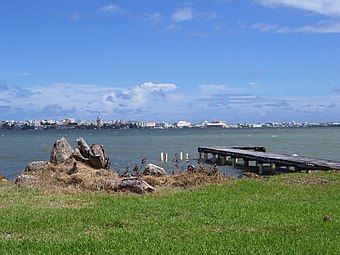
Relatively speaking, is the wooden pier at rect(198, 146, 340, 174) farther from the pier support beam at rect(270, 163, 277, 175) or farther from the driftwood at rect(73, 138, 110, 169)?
the driftwood at rect(73, 138, 110, 169)

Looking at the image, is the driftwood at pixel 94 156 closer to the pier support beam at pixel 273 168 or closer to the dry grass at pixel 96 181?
the dry grass at pixel 96 181

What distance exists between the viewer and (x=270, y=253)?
361 inches

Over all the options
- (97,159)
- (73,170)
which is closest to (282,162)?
(97,159)

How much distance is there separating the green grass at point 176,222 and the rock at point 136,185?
0.76 metres

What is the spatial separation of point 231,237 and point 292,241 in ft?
3.77

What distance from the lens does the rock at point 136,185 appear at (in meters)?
17.9

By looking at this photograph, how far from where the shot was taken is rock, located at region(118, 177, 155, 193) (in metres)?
17.9

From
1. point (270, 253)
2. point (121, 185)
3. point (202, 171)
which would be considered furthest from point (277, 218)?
point (202, 171)

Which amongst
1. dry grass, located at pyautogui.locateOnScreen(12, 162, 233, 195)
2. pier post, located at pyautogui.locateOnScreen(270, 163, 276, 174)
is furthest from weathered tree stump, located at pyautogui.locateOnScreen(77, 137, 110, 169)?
pier post, located at pyautogui.locateOnScreen(270, 163, 276, 174)

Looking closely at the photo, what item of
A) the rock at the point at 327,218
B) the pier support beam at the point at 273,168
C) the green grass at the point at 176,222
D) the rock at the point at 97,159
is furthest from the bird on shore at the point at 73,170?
the pier support beam at the point at 273,168

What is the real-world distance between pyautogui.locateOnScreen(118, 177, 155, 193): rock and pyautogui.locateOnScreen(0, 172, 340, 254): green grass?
76 centimetres

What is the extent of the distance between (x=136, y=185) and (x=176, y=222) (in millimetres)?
5940

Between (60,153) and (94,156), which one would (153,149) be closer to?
(60,153)

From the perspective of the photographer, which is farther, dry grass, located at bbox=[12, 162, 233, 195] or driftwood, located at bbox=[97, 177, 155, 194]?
dry grass, located at bbox=[12, 162, 233, 195]
